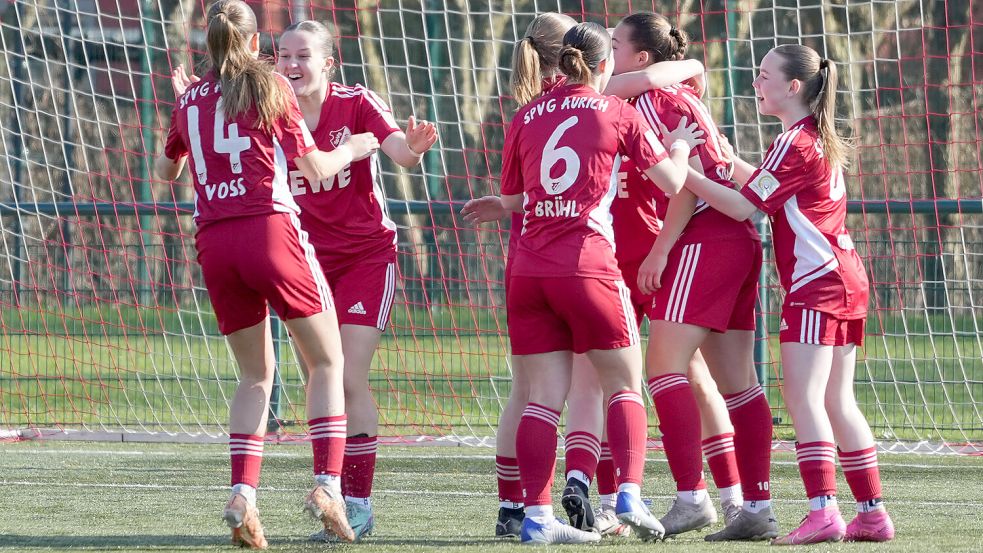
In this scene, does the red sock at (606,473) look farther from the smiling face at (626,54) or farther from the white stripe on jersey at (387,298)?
the smiling face at (626,54)

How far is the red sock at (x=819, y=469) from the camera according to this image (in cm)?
434

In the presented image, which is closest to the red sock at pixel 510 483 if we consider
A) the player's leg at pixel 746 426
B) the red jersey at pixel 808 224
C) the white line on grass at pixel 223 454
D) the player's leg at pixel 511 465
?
the player's leg at pixel 511 465

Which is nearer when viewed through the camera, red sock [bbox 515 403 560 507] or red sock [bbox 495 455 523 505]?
red sock [bbox 515 403 560 507]

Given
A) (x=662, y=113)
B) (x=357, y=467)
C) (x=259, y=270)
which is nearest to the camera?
(x=259, y=270)

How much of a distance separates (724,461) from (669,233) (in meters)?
0.84

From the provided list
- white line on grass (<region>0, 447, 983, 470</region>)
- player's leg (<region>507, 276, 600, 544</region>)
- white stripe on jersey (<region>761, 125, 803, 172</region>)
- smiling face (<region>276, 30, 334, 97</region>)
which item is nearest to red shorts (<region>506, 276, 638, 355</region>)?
player's leg (<region>507, 276, 600, 544</region>)

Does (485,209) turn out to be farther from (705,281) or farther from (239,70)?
(239,70)

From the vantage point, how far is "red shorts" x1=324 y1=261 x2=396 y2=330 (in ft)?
15.8

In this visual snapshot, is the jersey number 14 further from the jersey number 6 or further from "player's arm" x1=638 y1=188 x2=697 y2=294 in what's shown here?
"player's arm" x1=638 y1=188 x2=697 y2=294

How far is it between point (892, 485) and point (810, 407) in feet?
7.03

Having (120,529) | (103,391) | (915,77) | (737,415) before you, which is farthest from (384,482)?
(915,77)

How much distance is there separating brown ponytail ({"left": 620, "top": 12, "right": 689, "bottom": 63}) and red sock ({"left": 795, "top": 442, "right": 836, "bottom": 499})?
148cm

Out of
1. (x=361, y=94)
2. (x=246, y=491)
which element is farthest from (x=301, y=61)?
(x=246, y=491)

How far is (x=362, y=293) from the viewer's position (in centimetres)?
483
